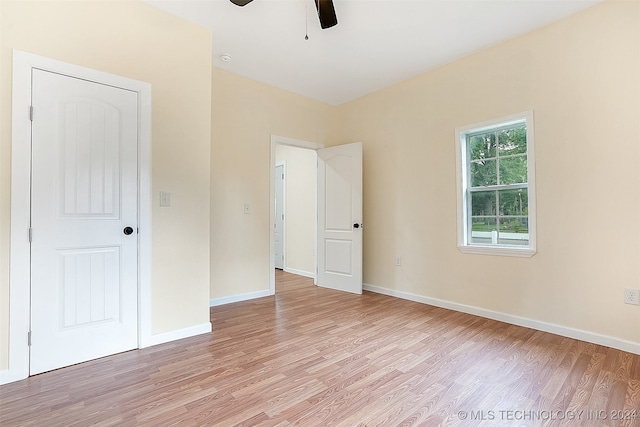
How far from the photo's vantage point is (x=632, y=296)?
2.37m

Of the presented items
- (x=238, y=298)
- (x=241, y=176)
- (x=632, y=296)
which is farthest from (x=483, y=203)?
(x=238, y=298)

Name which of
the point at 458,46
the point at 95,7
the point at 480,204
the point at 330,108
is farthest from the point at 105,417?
the point at 330,108

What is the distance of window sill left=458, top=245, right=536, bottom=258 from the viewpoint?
9.55ft

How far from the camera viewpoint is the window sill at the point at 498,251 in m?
2.91

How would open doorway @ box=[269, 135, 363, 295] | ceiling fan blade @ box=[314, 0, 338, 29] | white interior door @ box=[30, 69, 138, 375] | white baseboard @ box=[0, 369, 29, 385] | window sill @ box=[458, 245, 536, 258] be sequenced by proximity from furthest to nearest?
open doorway @ box=[269, 135, 363, 295] < window sill @ box=[458, 245, 536, 258] < ceiling fan blade @ box=[314, 0, 338, 29] < white interior door @ box=[30, 69, 138, 375] < white baseboard @ box=[0, 369, 29, 385]

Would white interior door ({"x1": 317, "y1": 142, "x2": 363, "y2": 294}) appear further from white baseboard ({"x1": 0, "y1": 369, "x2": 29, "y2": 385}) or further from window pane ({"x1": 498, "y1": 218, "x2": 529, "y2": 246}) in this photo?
white baseboard ({"x1": 0, "y1": 369, "x2": 29, "y2": 385})

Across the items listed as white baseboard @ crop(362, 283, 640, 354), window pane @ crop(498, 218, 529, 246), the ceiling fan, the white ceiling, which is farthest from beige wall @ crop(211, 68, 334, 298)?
window pane @ crop(498, 218, 529, 246)

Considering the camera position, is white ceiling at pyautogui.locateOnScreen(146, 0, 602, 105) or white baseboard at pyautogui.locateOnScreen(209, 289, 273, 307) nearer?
white ceiling at pyautogui.locateOnScreen(146, 0, 602, 105)

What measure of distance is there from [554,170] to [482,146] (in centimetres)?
77

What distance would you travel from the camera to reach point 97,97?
2.26m

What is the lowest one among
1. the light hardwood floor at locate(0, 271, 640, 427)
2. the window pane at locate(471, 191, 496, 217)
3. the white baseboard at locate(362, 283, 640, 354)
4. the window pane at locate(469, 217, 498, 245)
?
the light hardwood floor at locate(0, 271, 640, 427)

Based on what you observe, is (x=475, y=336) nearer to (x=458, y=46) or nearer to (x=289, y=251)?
(x=458, y=46)

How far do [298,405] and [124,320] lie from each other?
1555mm

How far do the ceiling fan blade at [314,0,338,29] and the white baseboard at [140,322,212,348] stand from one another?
275cm
